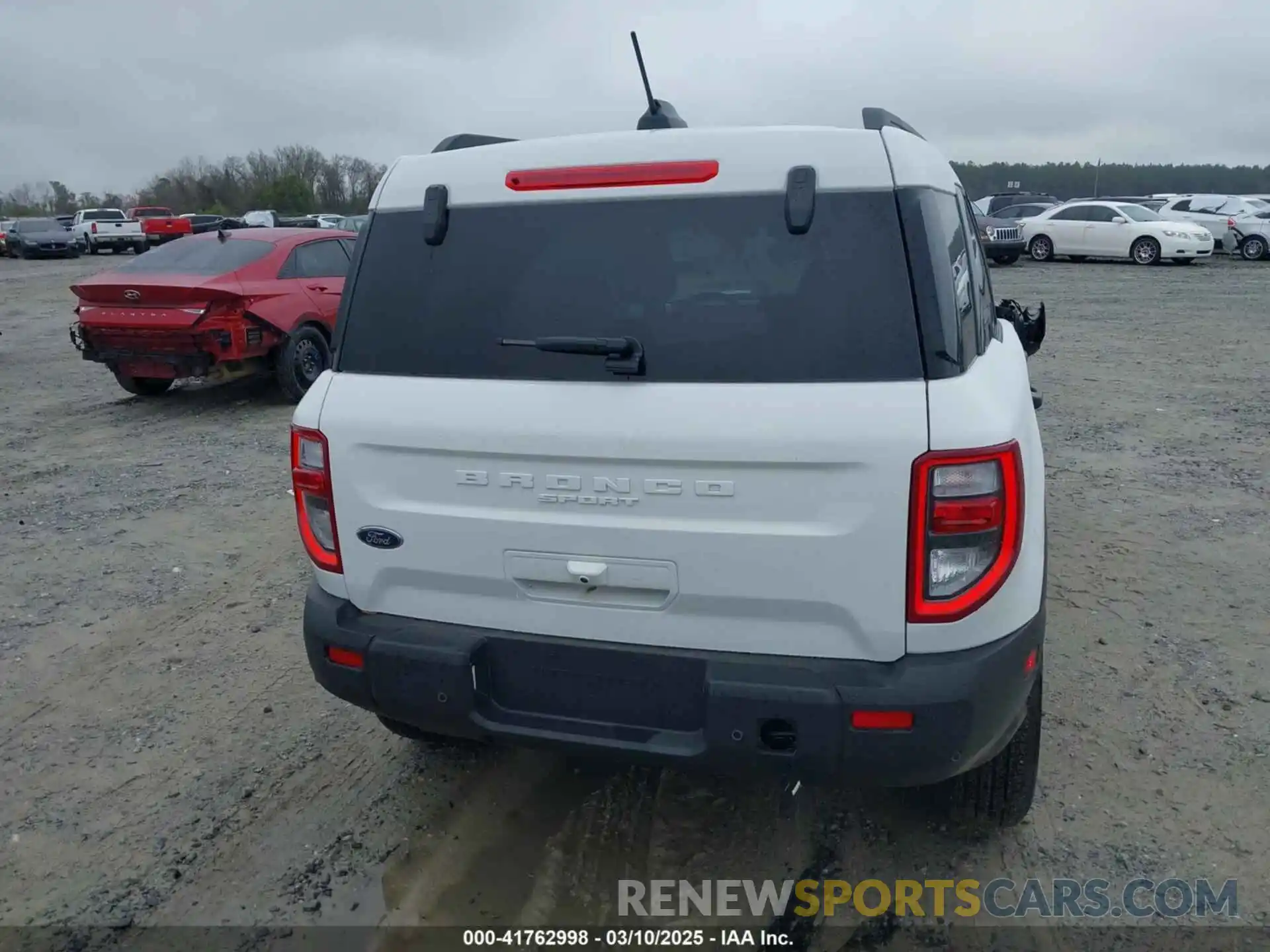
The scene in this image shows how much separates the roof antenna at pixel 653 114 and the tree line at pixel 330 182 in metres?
60.3

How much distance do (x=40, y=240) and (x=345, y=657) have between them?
138ft

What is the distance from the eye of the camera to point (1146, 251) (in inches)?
930

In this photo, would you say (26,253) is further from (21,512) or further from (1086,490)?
(1086,490)

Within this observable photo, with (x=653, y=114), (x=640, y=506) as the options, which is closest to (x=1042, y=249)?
(x=653, y=114)

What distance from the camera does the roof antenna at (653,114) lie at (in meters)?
3.00

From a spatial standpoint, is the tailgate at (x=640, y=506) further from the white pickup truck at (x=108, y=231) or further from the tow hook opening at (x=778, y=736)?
the white pickup truck at (x=108, y=231)

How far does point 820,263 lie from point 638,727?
50.3 inches

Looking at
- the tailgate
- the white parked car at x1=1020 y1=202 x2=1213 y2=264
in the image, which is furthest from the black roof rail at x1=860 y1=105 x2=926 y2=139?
the white parked car at x1=1020 y1=202 x2=1213 y2=264

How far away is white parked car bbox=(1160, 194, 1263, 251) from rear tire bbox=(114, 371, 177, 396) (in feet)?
80.3

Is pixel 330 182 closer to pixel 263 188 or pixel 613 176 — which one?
pixel 263 188

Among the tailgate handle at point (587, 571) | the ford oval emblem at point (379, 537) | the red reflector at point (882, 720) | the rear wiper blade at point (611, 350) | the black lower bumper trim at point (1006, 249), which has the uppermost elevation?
the rear wiper blade at point (611, 350)

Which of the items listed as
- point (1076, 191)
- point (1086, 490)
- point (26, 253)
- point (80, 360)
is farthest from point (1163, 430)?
point (1076, 191)

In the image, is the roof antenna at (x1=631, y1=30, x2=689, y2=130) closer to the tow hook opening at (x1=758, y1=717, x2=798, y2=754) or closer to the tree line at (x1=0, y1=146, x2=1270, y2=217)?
the tow hook opening at (x1=758, y1=717, x2=798, y2=754)

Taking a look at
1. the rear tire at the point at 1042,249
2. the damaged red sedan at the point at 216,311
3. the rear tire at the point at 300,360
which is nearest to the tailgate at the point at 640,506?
the damaged red sedan at the point at 216,311
